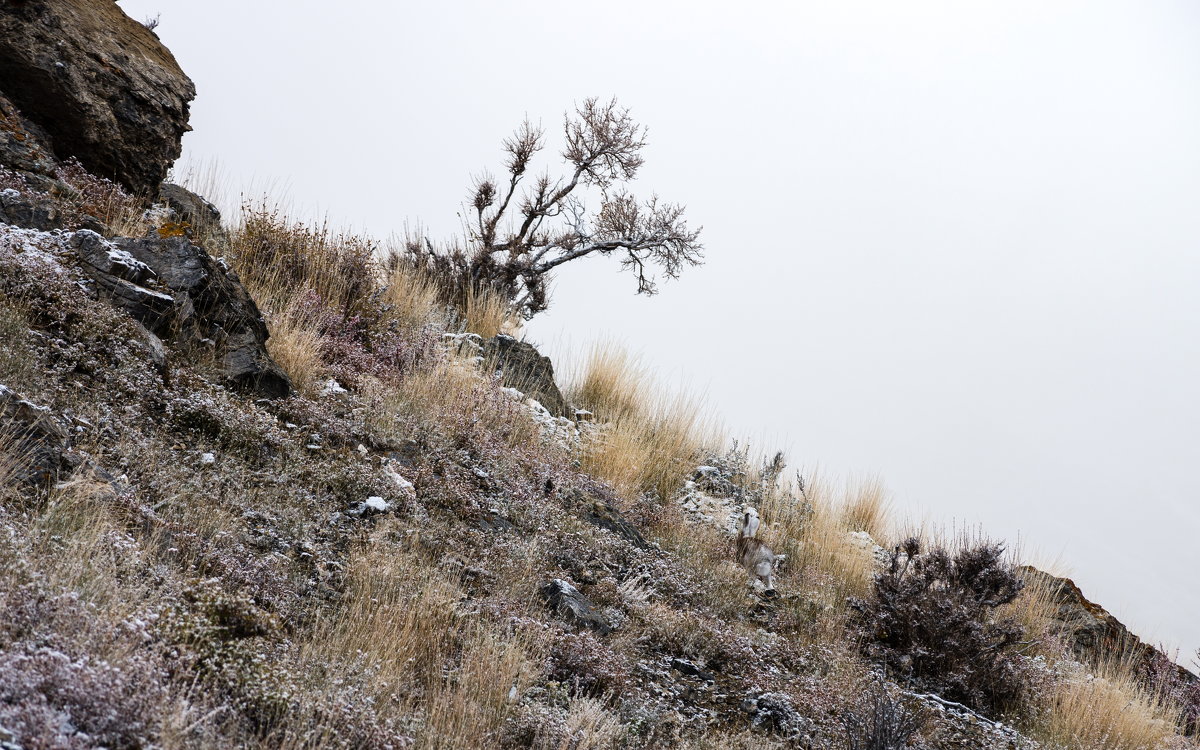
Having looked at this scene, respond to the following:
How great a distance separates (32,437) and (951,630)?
6399 mm

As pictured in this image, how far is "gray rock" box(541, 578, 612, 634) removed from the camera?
187 inches

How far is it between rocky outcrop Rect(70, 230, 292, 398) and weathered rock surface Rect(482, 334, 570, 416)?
3.88m

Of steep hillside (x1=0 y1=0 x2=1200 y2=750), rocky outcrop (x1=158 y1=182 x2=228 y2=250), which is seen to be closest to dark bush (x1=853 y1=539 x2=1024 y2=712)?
steep hillside (x1=0 y1=0 x2=1200 y2=750)

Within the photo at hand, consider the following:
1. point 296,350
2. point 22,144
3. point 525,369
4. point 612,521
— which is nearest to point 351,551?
point 296,350

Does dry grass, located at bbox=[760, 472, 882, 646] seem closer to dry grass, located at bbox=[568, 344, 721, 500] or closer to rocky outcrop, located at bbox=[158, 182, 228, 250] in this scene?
dry grass, located at bbox=[568, 344, 721, 500]

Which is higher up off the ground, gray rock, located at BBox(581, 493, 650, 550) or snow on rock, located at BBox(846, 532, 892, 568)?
snow on rock, located at BBox(846, 532, 892, 568)

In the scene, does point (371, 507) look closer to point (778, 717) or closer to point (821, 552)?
point (778, 717)

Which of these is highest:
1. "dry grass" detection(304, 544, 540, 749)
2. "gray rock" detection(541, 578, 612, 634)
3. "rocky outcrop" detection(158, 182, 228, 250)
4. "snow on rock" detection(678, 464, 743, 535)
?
"rocky outcrop" detection(158, 182, 228, 250)

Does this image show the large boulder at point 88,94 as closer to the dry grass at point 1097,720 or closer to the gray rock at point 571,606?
the gray rock at point 571,606

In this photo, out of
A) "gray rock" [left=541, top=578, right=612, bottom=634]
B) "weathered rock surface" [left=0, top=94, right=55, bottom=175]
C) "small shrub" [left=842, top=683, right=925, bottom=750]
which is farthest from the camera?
"weathered rock surface" [left=0, top=94, right=55, bottom=175]

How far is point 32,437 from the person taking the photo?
3598mm

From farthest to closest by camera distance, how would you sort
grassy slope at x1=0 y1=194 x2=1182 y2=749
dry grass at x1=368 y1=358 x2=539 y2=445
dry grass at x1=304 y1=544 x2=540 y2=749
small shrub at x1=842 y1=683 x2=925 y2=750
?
dry grass at x1=368 y1=358 x2=539 y2=445
small shrub at x1=842 y1=683 x2=925 y2=750
dry grass at x1=304 y1=544 x2=540 y2=749
grassy slope at x1=0 y1=194 x2=1182 y2=749

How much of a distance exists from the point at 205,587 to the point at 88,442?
4.69 ft

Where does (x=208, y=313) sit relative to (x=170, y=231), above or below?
below
